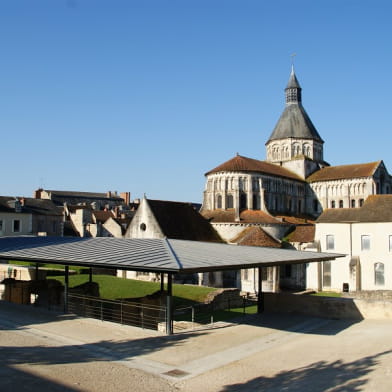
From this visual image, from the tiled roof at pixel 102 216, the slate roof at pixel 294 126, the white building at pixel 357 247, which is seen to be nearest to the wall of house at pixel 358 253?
the white building at pixel 357 247

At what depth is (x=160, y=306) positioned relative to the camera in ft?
64.8

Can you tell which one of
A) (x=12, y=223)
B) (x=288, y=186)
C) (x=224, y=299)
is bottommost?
(x=224, y=299)

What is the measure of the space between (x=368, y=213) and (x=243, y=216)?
1499 cm

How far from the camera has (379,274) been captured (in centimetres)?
3444

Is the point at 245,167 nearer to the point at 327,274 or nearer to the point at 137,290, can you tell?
the point at 327,274

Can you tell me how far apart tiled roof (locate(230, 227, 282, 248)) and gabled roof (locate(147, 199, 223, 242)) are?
7.29 ft

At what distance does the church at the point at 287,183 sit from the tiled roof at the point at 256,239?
5.65 feet

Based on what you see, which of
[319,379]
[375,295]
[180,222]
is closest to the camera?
[319,379]

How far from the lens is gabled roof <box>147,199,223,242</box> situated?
36281 millimetres

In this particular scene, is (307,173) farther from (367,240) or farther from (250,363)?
(250,363)

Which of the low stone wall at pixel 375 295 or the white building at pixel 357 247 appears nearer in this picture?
the low stone wall at pixel 375 295

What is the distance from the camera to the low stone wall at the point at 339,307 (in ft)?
58.8

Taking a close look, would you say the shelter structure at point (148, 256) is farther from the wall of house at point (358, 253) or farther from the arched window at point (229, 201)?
the arched window at point (229, 201)

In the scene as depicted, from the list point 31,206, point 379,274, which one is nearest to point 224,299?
point 379,274
